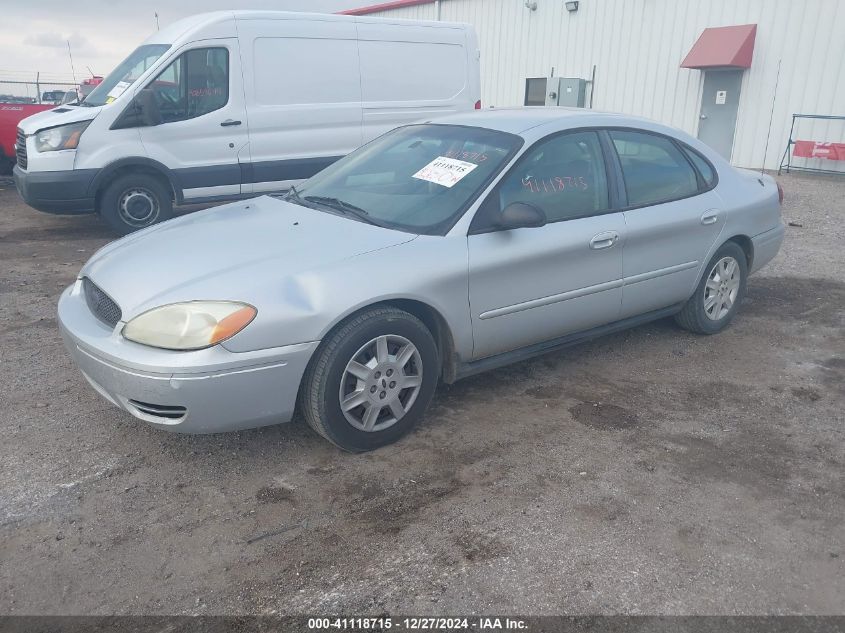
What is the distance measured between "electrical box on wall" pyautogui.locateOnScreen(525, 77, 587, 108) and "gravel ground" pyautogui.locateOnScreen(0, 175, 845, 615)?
15.3m

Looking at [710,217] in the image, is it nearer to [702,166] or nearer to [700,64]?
[702,166]

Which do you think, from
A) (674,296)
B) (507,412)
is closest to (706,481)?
(507,412)

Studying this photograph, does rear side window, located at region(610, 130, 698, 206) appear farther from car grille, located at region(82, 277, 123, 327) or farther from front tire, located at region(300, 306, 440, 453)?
car grille, located at region(82, 277, 123, 327)

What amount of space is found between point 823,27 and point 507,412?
45.9 feet

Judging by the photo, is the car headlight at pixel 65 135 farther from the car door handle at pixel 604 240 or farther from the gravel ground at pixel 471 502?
the car door handle at pixel 604 240

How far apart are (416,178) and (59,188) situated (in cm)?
512

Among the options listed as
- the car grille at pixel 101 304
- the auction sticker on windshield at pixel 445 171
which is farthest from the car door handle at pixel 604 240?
the car grille at pixel 101 304

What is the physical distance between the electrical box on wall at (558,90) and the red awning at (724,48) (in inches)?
127

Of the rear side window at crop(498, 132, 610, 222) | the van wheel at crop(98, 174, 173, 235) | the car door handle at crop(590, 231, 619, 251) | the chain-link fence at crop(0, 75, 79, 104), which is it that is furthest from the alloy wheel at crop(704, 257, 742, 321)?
the chain-link fence at crop(0, 75, 79, 104)

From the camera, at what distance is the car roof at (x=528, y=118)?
4.08 meters

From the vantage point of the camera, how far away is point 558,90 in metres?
18.9

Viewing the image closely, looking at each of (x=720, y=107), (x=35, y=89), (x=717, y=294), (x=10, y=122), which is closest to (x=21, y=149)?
(x=10, y=122)

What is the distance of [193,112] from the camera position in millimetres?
7625

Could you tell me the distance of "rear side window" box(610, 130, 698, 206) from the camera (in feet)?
14.1
